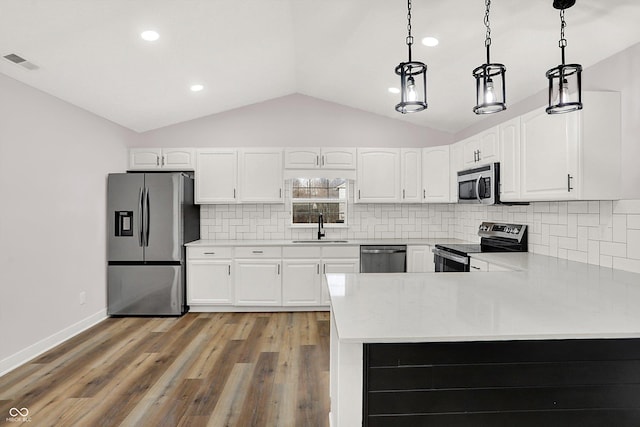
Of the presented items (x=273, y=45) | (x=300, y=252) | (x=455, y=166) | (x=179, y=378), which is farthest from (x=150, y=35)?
(x=455, y=166)

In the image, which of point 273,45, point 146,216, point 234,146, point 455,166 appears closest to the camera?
point 273,45

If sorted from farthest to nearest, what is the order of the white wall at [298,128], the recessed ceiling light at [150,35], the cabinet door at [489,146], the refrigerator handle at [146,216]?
1. the white wall at [298,128]
2. the refrigerator handle at [146,216]
3. the cabinet door at [489,146]
4. the recessed ceiling light at [150,35]

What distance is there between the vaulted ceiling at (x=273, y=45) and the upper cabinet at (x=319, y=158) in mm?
812

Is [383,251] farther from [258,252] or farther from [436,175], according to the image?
[258,252]

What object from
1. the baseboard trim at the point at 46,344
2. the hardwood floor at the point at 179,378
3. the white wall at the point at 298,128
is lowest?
the hardwood floor at the point at 179,378

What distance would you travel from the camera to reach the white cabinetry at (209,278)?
478 centimetres

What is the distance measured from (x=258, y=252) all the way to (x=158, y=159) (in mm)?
1790

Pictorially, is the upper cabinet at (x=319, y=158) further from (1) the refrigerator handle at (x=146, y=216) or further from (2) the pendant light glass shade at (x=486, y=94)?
(2) the pendant light glass shade at (x=486, y=94)

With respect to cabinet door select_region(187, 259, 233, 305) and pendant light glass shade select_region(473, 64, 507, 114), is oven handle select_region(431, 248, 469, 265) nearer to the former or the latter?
pendant light glass shade select_region(473, 64, 507, 114)

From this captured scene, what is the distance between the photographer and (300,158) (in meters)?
5.11

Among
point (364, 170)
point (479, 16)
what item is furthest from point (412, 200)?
point (479, 16)

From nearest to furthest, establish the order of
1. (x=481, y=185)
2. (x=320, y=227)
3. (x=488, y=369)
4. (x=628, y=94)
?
(x=488, y=369) < (x=628, y=94) < (x=481, y=185) < (x=320, y=227)

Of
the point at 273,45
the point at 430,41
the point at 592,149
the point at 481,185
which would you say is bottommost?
the point at 481,185

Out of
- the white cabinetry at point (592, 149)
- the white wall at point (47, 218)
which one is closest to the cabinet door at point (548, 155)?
the white cabinetry at point (592, 149)
